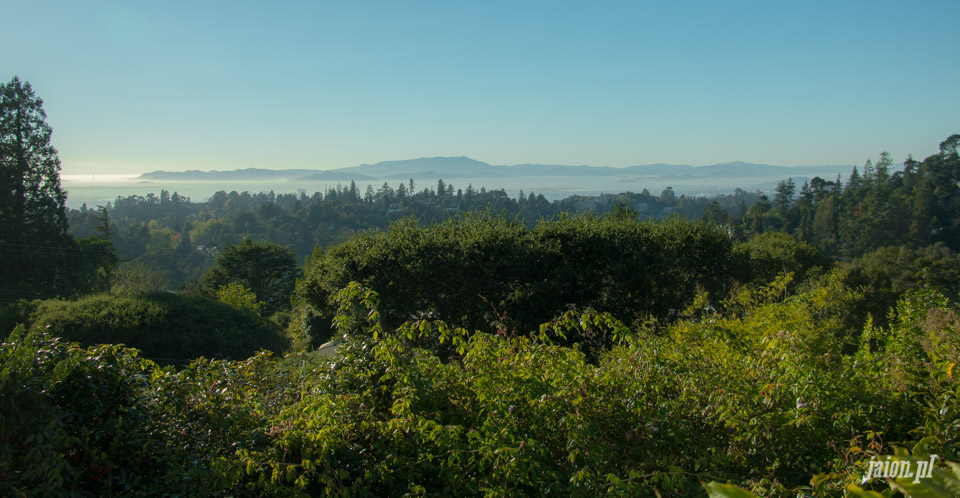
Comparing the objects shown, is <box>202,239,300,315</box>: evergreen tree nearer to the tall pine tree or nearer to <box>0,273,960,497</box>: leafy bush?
the tall pine tree

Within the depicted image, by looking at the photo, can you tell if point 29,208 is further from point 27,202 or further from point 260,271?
point 260,271

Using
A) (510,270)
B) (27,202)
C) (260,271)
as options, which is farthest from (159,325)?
(260,271)

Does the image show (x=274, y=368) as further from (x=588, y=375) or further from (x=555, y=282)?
(x=555, y=282)

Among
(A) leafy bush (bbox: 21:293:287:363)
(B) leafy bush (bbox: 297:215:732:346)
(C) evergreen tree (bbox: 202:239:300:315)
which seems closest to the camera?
(B) leafy bush (bbox: 297:215:732:346)

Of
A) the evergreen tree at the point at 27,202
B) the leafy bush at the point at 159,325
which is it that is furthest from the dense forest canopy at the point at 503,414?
the evergreen tree at the point at 27,202

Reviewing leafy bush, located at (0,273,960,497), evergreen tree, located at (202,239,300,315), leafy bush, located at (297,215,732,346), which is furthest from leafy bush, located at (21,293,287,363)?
evergreen tree, located at (202,239,300,315)

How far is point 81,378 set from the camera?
123 inches

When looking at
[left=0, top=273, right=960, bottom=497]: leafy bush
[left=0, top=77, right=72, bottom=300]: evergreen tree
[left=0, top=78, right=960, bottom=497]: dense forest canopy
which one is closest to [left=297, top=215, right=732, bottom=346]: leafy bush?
[left=0, top=78, right=960, bottom=497]: dense forest canopy

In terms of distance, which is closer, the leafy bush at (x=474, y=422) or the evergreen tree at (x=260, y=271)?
the leafy bush at (x=474, y=422)

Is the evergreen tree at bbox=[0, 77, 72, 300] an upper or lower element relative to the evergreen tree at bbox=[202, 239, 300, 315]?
upper

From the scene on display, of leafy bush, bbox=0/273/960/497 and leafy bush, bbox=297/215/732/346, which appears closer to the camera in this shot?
leafy bush, bbox=0/273/960/497

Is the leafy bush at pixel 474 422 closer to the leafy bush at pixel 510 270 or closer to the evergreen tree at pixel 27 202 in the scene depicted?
the leafy bush at pixel 510 270

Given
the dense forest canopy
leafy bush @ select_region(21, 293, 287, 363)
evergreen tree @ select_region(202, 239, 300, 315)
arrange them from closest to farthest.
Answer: the dense forest canopy
leafy bush @ select_region(21, 293, 287, 363)
evergreen tree @ select_region(202, 239, 300, 315)

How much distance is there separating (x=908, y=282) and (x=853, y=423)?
32.2m
